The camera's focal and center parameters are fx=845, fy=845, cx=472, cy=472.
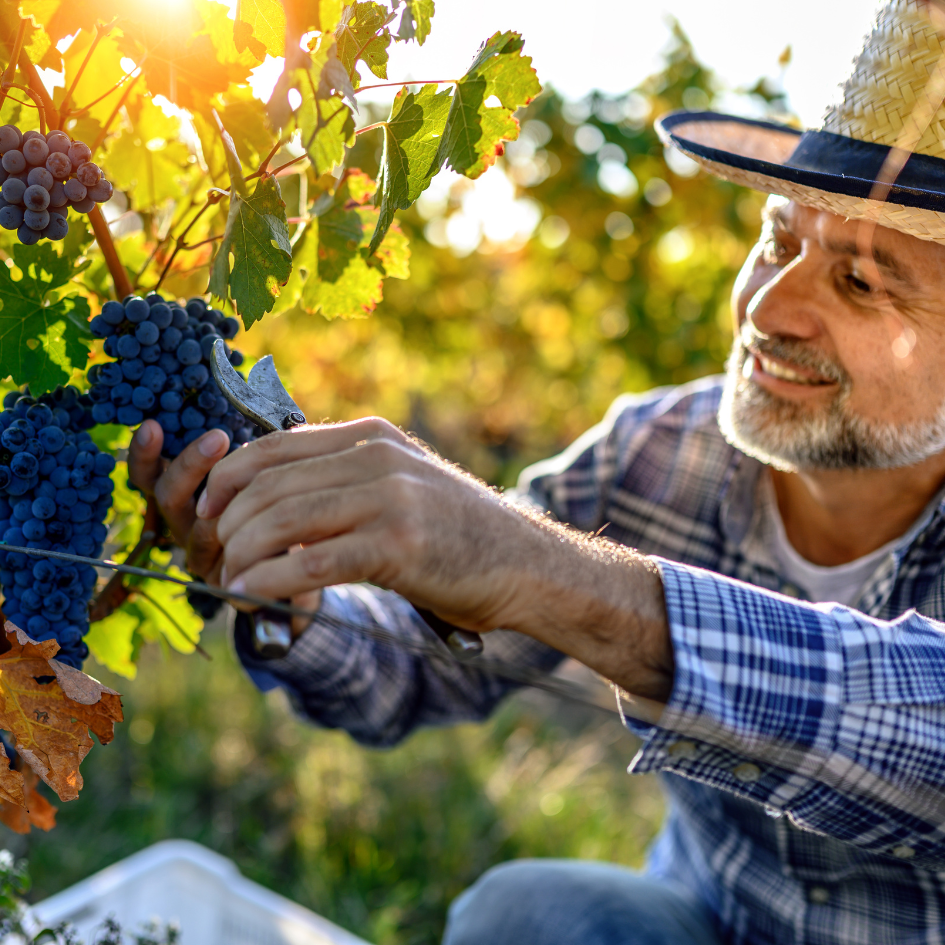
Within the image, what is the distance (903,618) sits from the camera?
3.75 ft

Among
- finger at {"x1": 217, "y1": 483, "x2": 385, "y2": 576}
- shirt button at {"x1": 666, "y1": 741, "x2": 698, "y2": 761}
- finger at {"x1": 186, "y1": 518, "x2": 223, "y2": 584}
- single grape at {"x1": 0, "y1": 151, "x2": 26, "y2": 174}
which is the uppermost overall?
single grape at {"x1": 0, "y1": 151, "x2": 26, "y2": 174}

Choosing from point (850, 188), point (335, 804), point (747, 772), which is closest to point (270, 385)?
point (747, 772)

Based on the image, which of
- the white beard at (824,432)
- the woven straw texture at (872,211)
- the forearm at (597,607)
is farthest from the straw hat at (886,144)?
the forearm at (597,607)

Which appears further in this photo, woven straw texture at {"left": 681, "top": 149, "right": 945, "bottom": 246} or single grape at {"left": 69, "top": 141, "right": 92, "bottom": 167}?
woven straw texture at {"left": 681, "top": 149, "right": 945, "bottom": 246}

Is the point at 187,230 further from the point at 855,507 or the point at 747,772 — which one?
the point at 855,507

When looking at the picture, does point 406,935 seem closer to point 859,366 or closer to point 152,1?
point 859,366

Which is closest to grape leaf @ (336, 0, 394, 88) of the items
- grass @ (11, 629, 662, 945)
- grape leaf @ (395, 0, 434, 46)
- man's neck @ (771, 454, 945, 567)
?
grape leaf @ (395, 0, 434, 46)

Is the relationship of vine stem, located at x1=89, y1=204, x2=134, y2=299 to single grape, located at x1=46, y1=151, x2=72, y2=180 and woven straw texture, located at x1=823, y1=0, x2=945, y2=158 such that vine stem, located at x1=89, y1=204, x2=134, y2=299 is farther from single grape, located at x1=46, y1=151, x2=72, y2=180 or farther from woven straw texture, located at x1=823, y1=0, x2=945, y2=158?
woven straw texture, located at x1=823, y1=0, x2=945, y2=158

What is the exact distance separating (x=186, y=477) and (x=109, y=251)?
10.8 inches

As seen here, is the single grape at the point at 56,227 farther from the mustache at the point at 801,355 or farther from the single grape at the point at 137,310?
the mustache at the point at 801,355

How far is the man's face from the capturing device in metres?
1.40

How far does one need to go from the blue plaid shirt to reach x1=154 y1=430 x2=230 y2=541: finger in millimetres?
542

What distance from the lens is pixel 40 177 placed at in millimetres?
803

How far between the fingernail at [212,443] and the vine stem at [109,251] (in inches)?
8.9
